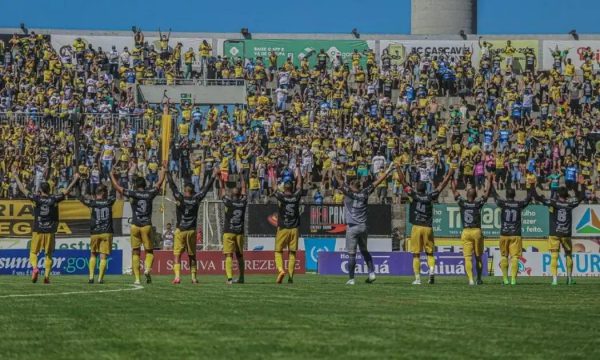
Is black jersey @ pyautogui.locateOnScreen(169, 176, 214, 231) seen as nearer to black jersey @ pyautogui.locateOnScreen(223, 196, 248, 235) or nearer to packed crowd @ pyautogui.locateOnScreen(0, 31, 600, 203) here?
black jersey @ pyautogui.locateOnScreen(223, 196, 248, 235)

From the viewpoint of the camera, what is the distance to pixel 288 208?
2914cm

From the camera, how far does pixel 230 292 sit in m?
22.9

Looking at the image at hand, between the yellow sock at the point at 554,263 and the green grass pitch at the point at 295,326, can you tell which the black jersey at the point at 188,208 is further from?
the yellow sock at the point at 554,263

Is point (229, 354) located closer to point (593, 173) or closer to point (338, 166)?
point (338, 166)

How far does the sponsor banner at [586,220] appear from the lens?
5050 centimetres

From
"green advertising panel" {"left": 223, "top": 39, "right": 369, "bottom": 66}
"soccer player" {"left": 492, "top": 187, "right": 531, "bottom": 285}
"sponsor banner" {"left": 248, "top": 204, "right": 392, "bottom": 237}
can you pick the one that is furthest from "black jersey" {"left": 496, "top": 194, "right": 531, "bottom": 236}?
"green advertising panel" {"left": 223, "top": 39, "right": 369, "bottom": 66}

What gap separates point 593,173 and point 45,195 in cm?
3161

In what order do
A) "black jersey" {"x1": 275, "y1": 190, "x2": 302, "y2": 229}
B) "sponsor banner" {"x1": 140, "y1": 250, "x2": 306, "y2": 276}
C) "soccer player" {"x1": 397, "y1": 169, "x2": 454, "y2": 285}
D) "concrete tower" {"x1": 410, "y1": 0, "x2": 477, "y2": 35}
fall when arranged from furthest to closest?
"concrete tower" {"x1": 410, "y1": 0, "x2": 477, "y2": 35} < "sponsor banner" {"x1": 140, "y1": 250, "x2": 306, "y2": 276} < "soccer player" {"x1": 397, "y1": 169, "x2": 454, "y2": 285} < "black jersey" {"x1": 275, "y1": 190, "x2": 302, "y2": 229}

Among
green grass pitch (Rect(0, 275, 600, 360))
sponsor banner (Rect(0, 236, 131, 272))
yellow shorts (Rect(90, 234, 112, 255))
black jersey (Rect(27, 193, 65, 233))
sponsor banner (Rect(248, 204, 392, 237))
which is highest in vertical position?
sponsor banner (Rect(248, 204, 392, 237))

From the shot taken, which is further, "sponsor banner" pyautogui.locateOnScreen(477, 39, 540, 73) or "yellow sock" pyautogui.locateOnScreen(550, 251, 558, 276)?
"sponsor banner" pyautogui.locateOnScreen(477, 39, 540, 73)

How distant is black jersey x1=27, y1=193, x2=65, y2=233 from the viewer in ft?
93.8

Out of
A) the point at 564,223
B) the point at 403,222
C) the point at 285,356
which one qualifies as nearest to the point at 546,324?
the point at 285,356

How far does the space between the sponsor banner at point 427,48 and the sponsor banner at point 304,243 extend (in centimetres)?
2052

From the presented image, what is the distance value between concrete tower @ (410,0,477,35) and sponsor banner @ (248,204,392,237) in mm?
29967
